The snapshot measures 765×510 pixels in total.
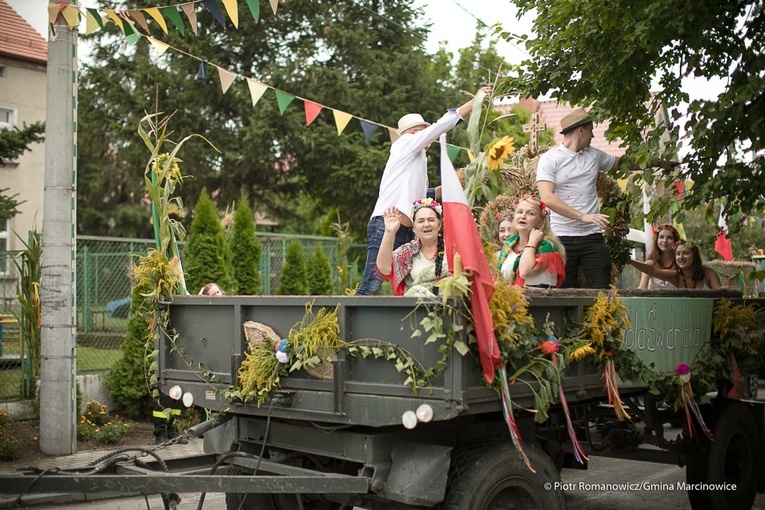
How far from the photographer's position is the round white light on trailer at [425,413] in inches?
144

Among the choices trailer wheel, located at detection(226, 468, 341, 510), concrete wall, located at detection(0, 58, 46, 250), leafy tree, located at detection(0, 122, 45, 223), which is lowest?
trailer wheel, located at detection(226, 468, 341, 510)

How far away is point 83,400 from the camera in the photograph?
32.9ft

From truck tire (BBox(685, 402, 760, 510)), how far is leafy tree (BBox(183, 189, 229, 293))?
7.73m

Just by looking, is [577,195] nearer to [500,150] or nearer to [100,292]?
[500,150]

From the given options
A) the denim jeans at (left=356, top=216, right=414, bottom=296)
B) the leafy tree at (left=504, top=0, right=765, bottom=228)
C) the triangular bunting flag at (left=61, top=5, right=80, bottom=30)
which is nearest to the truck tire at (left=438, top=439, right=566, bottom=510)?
the denim jeans at (left=356, top=216, right=414, bottom=296)

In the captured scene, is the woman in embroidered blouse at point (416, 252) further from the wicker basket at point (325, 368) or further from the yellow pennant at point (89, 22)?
the yellow pennant at point (89, 22)

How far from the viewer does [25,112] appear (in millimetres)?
21984

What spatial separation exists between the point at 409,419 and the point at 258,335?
3.43ft

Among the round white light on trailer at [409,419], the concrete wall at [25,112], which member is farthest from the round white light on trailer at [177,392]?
the concrete wall at [25,112]

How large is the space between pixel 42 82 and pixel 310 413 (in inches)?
821

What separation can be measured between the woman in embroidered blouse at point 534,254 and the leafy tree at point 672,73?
1.08 meters

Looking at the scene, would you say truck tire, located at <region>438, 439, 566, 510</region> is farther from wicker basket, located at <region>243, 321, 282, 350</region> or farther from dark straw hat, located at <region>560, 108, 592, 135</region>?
dark straw hat, located at <region>560, 108, 592, 135</region>

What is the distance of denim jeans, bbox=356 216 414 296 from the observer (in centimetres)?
554

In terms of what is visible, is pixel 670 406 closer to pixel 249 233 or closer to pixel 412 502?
pixel 412 502
